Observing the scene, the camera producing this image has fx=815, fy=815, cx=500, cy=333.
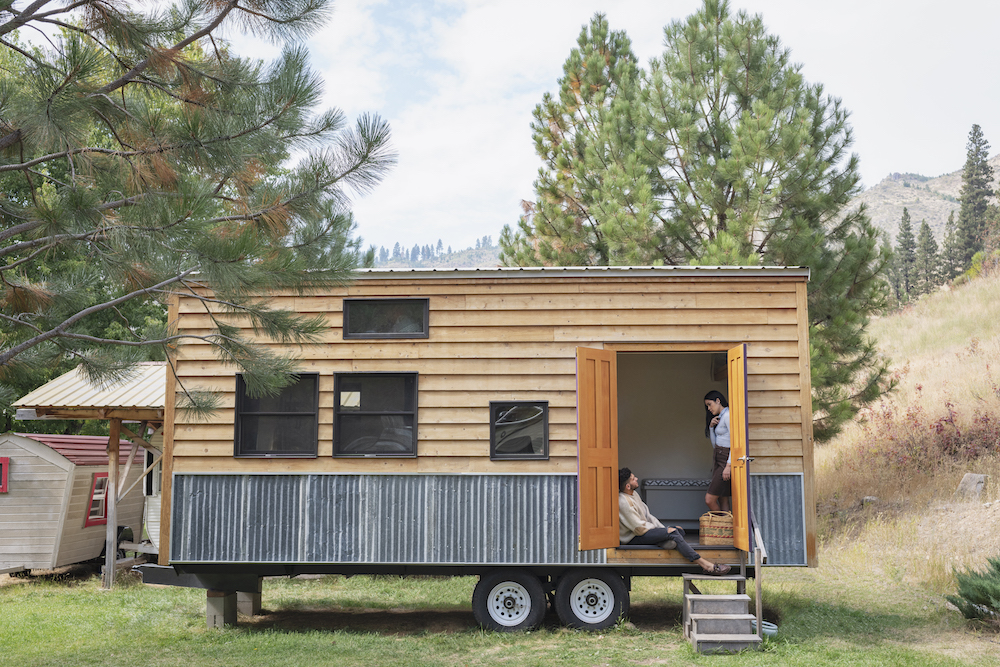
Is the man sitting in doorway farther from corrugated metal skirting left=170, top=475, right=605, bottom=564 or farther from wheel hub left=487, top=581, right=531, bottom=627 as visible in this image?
wheel hub left=487, top=581, right=531, bottom=627

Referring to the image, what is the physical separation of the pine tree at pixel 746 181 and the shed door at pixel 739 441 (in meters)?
3.85

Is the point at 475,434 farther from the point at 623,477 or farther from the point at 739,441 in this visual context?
the point at 739,441

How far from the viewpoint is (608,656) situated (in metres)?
6.79

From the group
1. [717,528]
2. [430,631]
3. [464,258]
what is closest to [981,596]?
A: [717,528]

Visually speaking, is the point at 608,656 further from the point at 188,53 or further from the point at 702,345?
the point at 188,53

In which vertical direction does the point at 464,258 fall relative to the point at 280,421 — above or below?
above

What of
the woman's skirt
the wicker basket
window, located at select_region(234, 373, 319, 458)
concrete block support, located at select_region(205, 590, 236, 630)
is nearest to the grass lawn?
concrete block support, located at select_region(205, 590, 236, 630)

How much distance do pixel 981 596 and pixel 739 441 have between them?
2540mm

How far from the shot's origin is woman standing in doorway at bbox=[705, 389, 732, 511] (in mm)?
7965

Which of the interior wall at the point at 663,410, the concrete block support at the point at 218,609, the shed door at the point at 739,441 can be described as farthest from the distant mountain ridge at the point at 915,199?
the shed door at the point at 739,441

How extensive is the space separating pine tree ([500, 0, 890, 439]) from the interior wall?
5.62ft

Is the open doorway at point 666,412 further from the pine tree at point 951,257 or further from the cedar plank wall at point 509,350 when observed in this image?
the pine tree at point 951,257

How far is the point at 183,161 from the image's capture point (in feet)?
17.6

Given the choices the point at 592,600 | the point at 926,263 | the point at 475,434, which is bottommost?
the point at 592,600
